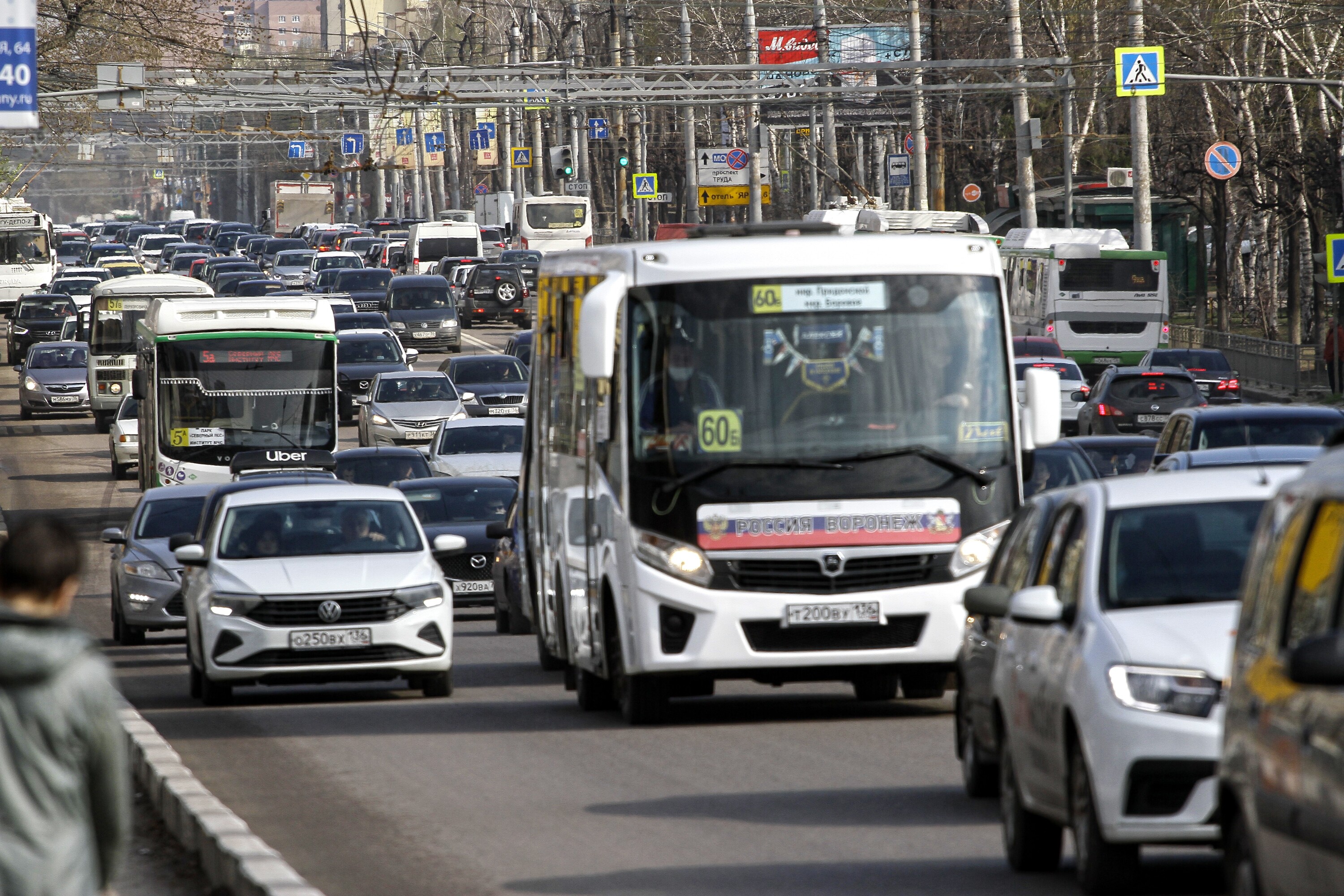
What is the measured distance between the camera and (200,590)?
16234 millimetres

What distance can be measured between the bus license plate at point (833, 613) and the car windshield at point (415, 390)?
1134 inches

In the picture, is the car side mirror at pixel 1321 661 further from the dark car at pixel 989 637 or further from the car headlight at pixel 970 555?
the car headlight at pixel 970 555

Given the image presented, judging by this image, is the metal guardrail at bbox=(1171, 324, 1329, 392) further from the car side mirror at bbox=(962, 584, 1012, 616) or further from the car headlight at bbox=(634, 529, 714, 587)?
the car side mirror at bbox=(962, 584, 1012, 616)

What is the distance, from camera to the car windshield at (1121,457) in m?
23.4

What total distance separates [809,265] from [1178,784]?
6361 mm

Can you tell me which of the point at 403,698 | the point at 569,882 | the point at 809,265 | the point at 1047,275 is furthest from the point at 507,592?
the point at 1047,275

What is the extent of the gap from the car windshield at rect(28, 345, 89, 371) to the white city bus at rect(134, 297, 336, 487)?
21584mm

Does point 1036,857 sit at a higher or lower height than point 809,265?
lower

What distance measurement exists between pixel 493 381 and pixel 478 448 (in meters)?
12.8

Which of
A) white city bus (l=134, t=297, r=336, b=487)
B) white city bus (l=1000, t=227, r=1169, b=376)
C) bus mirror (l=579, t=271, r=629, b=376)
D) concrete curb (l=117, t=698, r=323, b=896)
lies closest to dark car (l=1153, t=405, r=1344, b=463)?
bus mirror (l=579, t=271, r=629, b=376)

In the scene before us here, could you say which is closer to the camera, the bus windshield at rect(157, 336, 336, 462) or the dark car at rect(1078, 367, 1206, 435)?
the bus windshield at rect(157, 336, 336, 462)

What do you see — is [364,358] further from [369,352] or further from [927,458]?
[927,458]

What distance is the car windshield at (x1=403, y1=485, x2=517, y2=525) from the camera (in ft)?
85.2

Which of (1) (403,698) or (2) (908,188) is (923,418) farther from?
(2) (908,188)
